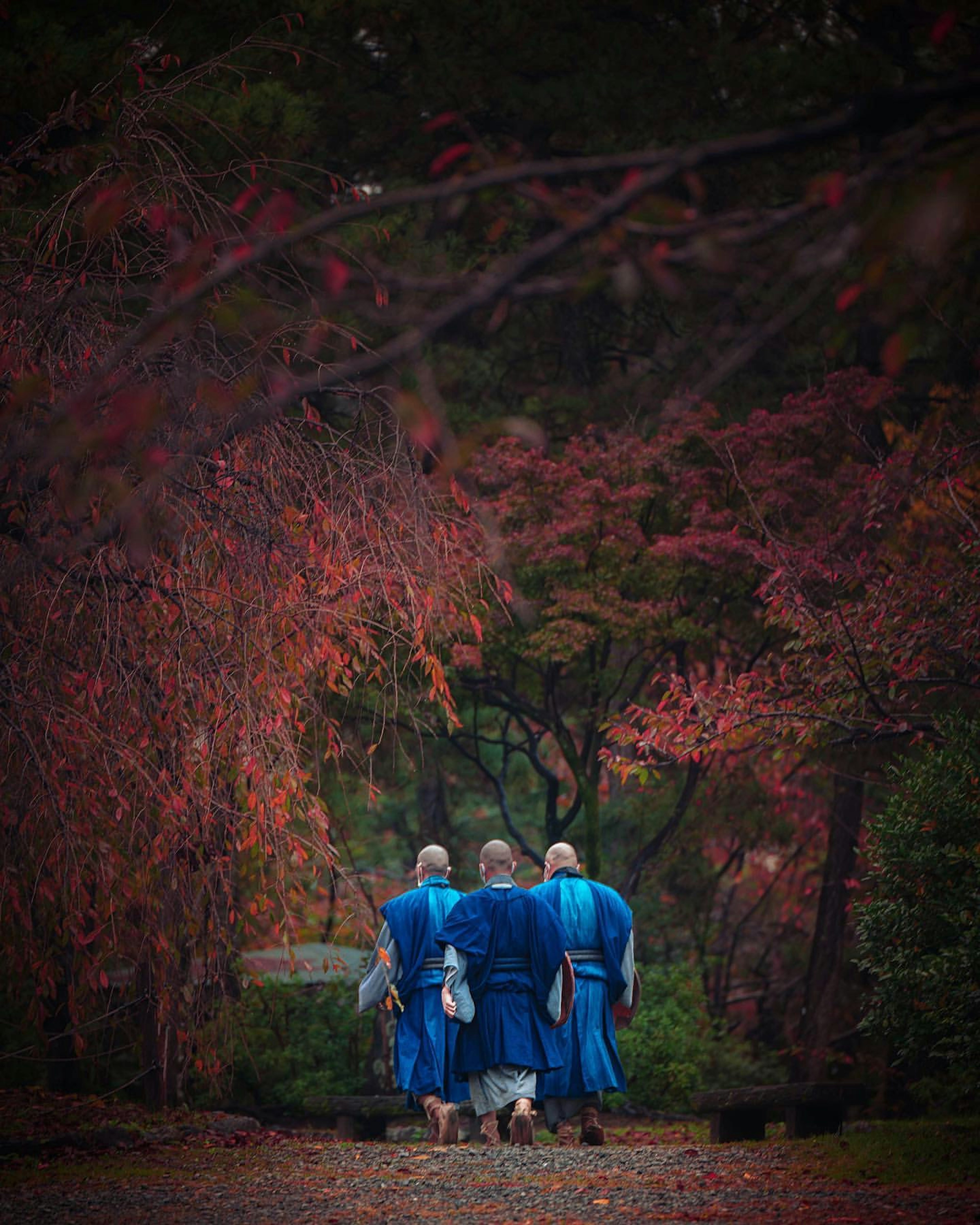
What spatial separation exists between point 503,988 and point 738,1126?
1643mm

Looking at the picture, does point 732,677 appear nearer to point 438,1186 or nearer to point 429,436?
point 438,1186

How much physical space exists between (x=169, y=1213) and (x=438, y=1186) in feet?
3.74

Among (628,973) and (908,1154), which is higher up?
(628,973)

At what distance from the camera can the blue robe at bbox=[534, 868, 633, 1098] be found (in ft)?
27.8

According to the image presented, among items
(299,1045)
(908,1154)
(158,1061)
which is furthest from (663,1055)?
(908,1154)

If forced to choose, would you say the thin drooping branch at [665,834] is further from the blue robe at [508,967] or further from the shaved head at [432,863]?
the blue robe at [508,967]

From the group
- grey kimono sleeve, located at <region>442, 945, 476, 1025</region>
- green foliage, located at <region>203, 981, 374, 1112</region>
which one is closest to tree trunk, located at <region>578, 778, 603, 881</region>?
green foliage, located at <region>203, 981, 374, 1112</region>

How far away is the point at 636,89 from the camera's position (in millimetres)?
13617

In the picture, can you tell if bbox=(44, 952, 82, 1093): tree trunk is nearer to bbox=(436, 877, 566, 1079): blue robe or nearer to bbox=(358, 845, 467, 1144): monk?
bbox=(358, 845, 467, 1144): monk

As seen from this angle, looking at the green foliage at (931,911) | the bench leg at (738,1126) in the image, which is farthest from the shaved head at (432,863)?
the green foliage at (931,911)

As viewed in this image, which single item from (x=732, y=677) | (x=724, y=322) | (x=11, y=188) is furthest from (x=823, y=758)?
(x=724, y=322)

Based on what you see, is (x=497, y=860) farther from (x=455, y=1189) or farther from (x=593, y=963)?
(x=455, y=1189)

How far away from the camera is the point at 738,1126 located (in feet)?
27.2

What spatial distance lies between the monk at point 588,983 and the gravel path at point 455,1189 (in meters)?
1.50
